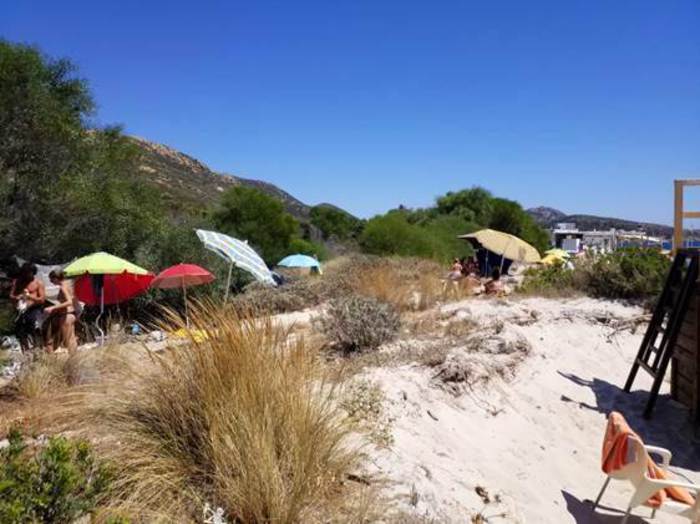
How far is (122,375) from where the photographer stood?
3229mm

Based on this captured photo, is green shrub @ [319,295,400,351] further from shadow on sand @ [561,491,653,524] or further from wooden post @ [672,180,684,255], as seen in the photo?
wooden post @ [672,180,684,255]

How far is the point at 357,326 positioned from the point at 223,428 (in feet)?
13.6

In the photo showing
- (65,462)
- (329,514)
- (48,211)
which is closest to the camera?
(65,462)

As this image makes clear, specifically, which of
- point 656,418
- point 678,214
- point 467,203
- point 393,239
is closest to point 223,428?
point 656,418

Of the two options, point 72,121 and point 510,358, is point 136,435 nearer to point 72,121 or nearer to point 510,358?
point 510,358

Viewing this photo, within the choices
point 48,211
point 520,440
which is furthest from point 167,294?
point 520,440

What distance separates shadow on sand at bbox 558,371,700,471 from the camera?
565 centimetres

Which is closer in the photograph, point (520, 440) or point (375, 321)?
point (520, 440)

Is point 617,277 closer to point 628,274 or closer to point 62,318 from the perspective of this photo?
point 628,274

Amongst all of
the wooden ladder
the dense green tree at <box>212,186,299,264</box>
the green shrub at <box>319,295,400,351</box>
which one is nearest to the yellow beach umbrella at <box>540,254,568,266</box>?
the wooden ladder

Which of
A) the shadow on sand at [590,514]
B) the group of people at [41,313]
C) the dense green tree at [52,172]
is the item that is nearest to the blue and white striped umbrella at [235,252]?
the group of people at [41,313]

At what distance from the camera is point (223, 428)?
2.67 metres

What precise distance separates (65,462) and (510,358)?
18.8 ft

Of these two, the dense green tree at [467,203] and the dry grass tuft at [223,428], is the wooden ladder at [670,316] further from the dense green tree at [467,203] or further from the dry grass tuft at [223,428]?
the dense green tree at [467,203]
